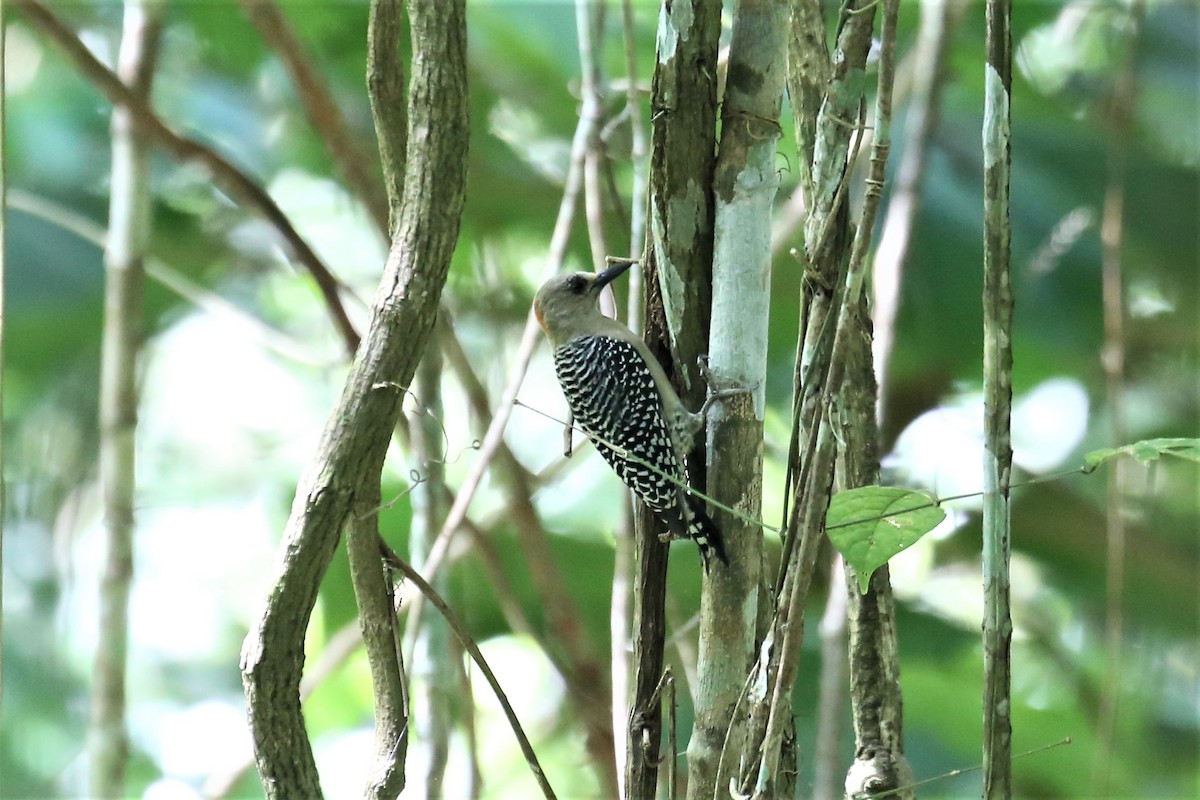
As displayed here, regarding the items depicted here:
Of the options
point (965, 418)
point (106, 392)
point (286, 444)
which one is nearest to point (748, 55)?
point (106, 392)

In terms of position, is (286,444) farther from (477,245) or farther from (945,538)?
(945,538)

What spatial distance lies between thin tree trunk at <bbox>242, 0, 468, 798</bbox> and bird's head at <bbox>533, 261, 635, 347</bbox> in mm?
1493

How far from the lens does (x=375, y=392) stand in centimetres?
149

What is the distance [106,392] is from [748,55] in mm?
1857

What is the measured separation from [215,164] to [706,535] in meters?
1.27

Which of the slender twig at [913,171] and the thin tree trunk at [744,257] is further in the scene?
the slender twig at [913,171]

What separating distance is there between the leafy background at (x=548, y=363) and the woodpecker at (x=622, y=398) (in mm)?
577

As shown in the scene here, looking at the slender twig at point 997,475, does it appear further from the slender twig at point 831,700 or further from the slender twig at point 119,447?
the slender twig at point 119,447

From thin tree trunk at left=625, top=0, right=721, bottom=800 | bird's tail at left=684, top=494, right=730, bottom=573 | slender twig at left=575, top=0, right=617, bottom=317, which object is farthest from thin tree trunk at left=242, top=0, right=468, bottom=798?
slender twig at left=575, top=0, right=617, bottom=317

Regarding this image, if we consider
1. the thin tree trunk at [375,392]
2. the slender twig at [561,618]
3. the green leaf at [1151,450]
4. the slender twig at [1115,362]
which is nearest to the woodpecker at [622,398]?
the slender twig at [561,618]

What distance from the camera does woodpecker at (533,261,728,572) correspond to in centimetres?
199

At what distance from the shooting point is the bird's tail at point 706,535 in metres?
1.65

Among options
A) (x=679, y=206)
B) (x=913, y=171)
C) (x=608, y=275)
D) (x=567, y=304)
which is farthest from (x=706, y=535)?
(x=567, y=304)

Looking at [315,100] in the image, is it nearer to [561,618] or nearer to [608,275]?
[608,275]
